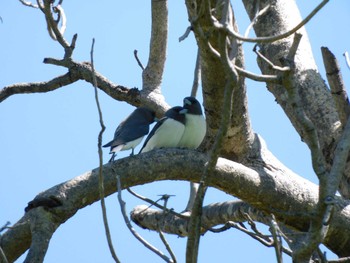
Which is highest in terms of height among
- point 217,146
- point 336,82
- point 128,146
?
point 128,146

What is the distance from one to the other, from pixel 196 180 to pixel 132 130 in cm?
168

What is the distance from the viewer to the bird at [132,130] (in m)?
5.91

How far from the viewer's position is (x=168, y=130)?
19.4 ft

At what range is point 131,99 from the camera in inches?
265

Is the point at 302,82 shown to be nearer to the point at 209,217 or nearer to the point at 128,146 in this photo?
the point at 209,217

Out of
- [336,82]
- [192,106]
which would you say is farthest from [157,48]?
[336,82]

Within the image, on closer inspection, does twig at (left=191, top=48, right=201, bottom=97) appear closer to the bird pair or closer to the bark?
the bird pair

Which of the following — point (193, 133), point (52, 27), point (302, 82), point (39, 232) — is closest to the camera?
point (39, 232)

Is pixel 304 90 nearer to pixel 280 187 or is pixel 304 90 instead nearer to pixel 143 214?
pixel 280 187

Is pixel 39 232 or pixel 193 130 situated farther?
pixel 193 130

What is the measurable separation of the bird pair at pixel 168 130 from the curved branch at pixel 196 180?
85cm

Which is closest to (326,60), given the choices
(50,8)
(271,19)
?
(271,19)

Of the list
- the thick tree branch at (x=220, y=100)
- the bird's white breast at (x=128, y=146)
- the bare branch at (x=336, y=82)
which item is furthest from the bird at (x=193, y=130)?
the bare branch at (x=336, y=82)

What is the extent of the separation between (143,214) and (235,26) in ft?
7.32
